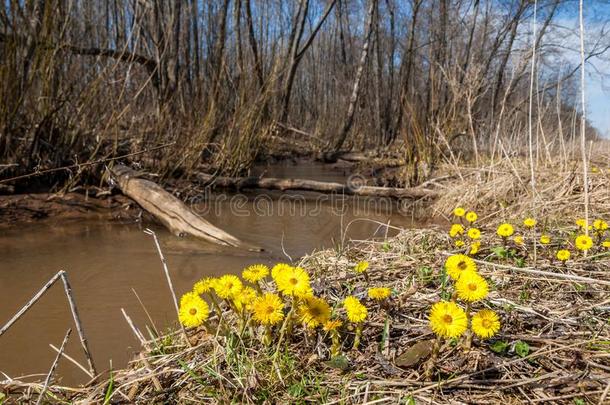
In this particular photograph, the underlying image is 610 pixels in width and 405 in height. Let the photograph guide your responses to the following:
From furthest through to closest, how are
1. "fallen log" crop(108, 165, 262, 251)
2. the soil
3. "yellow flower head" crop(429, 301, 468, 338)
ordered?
1. the soil
2. "fallen log" crop(108, 165, 262, 251)
3. "yellow flower head" crop(429, 301, 468, 338)

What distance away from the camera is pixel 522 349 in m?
1.17

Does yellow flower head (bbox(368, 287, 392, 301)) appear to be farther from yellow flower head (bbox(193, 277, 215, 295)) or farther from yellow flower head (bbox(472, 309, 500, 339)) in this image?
yellow flower head (bbox(193, 277, 215, 295))

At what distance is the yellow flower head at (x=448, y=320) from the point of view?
95 centimetres

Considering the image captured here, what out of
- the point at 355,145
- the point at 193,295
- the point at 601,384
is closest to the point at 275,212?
the point at 193,295

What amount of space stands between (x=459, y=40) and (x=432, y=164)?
804cm

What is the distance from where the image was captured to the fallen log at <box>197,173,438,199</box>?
5.13 m

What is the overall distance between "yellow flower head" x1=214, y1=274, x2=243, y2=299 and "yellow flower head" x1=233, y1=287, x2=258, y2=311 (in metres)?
0.01

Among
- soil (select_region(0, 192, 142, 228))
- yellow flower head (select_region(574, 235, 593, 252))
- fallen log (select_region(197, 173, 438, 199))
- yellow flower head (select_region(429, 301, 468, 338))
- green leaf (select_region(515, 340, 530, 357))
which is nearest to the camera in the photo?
yellow flower head (select_region(429, 301, 468, 338))

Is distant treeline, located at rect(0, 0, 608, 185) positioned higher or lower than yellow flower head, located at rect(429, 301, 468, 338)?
higher

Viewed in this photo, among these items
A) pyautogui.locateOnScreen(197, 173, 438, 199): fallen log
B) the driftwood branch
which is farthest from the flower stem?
pyautogui.locateOnScreen(197, 173, 438, 199): fallen log

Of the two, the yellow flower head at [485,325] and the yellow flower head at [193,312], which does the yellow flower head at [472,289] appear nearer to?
the yellow flower head at [485,325]

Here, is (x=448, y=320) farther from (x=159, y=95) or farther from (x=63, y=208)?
(x=159, y=95)

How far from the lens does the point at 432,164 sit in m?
6.07

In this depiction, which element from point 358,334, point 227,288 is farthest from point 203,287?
point 358,334
